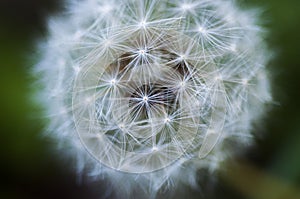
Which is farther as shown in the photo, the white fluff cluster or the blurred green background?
the blurred green background

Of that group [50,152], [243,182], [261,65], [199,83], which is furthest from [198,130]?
[50,152]

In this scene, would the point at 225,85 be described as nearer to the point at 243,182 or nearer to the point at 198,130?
the point at 198,130

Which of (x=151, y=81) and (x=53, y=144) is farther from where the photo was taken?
(x=53, y=144)

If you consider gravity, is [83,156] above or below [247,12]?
below

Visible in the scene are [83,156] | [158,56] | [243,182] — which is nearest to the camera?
[158,56]
